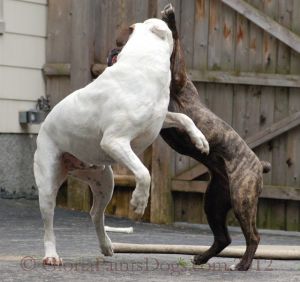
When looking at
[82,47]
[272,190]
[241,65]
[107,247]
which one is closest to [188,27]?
[241,65]

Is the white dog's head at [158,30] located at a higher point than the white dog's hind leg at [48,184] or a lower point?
higher

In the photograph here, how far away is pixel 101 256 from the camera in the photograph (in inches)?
356

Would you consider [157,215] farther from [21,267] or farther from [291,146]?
[21,267]

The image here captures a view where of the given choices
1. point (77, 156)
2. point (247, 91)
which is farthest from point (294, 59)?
point (77, 156)

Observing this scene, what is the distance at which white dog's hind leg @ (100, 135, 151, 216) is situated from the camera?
288 inches

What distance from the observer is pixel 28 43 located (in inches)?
555

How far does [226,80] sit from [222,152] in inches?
197

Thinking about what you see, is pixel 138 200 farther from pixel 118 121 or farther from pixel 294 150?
pixel 294 150

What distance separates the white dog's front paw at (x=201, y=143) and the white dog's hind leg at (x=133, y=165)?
0.46m

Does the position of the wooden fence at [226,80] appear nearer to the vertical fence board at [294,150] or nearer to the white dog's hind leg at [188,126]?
the vertical fence board at [294,150]

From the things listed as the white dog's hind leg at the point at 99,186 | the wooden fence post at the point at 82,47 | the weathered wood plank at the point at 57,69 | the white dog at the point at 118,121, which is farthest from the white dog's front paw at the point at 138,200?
the weathered wood plank at the point at 57,69

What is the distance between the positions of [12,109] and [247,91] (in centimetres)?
291

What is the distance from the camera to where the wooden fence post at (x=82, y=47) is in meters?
13.7

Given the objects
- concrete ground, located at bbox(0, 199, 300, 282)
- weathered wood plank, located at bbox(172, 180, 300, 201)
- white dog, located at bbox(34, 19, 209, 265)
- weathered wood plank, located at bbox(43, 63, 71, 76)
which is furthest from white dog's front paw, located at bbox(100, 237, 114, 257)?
weathered wood plank, located at bbox(43, 63, 71, 76)
